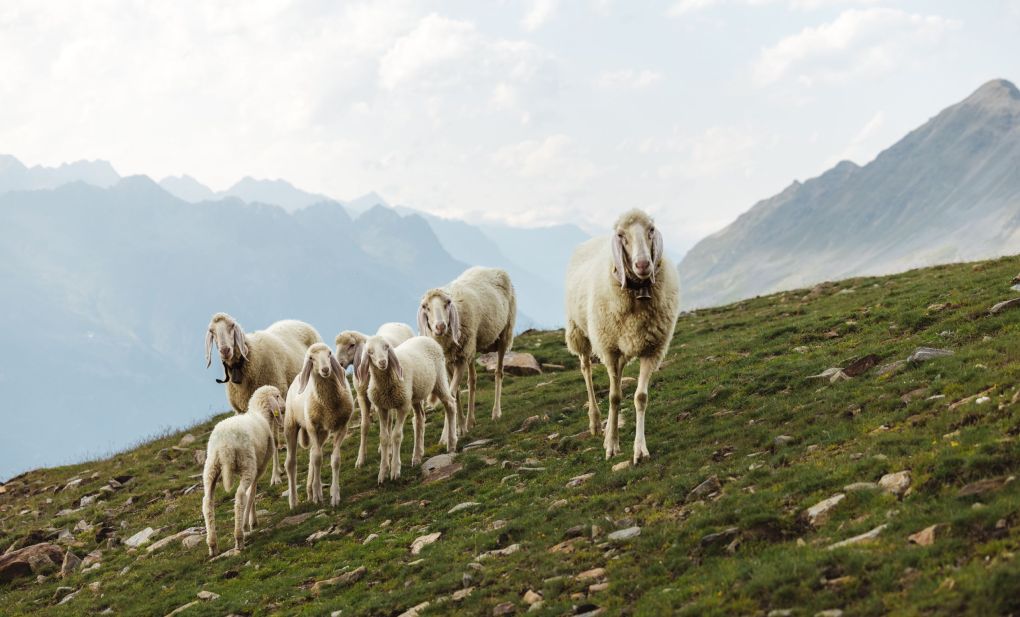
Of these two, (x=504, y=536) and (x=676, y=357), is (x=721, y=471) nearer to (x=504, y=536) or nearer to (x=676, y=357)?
(x=504, y=536)

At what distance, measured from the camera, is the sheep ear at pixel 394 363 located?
14633 mm

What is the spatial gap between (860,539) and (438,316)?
1123 cm

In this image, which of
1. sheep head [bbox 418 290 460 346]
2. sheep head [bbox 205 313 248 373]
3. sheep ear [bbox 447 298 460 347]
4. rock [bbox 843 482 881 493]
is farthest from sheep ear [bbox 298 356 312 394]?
rock [bbox 843 482 881 493]

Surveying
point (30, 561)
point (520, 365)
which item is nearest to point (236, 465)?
point (30, 561)

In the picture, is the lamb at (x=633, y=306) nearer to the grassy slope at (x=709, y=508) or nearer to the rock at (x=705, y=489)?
the grassy slope at (x=709, y=508)

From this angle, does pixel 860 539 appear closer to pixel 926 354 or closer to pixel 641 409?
pixel 641 409

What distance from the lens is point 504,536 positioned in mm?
10305

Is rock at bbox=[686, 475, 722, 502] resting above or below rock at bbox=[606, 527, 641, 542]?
above

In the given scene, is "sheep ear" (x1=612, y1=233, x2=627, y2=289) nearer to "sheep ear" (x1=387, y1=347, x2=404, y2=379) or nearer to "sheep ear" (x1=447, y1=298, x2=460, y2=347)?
"sheep ear" (x1=387, y1=347, x2=404, y2=379)

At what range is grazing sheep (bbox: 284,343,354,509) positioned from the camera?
46.2 feet

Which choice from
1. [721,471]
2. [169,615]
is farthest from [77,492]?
[721,471]

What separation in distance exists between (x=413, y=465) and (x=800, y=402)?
6902 mm

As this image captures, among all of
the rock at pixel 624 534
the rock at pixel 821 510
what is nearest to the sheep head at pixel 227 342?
the rock at pixel 624 534

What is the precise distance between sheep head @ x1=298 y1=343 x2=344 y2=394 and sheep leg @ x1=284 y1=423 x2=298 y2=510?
1.13 m
